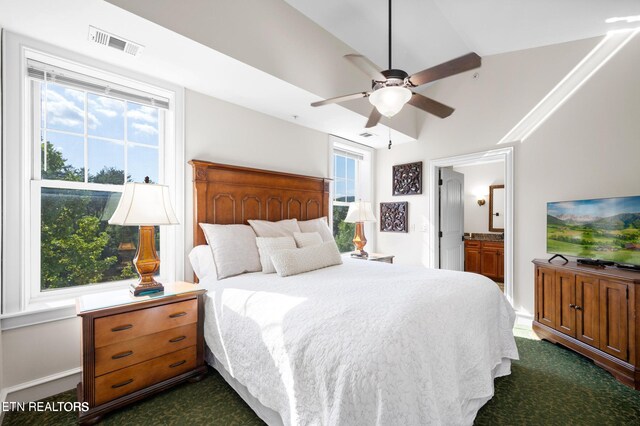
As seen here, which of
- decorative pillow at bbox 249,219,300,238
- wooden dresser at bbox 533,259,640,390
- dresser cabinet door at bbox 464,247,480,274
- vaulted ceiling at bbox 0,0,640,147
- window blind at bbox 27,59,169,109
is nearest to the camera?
vaulted ceiling at bbox 0,0,640,147

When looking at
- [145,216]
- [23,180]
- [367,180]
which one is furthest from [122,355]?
[367,180]

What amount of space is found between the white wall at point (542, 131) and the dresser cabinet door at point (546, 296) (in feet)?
1.38

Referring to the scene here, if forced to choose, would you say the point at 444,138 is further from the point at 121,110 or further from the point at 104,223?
the point at 104,223

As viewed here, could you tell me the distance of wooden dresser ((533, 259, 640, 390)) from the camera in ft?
7.17

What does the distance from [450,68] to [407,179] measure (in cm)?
280

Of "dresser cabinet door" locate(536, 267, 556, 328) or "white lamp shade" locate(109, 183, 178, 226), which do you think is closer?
"white lamp shade" locate(109, 183, 178, 226)

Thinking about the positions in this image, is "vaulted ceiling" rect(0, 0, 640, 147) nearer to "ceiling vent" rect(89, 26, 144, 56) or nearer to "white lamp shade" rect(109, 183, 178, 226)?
"ceiling vent" rect(89, 26, 144, 56)

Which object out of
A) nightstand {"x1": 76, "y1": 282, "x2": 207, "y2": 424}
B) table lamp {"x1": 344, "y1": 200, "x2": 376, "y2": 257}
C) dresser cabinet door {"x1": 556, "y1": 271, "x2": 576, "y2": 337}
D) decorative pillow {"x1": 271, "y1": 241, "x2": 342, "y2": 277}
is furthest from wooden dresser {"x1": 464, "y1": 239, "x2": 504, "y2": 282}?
nightstand {"x1": 76, "y1": 282, "x2": 207, "y2": 424}

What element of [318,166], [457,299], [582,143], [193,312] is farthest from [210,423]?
[582,143]

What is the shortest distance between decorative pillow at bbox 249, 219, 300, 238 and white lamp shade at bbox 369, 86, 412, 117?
1.59 m

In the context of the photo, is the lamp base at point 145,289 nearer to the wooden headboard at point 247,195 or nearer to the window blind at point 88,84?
the wooden headboard at point 247,195

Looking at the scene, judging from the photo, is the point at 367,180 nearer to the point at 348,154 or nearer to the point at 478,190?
the point at 348,154

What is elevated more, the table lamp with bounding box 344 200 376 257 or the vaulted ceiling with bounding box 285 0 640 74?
the vaulted ceiling with bounding box 285 0 640 74

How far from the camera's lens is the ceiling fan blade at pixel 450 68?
5.67 ft
